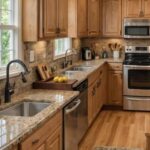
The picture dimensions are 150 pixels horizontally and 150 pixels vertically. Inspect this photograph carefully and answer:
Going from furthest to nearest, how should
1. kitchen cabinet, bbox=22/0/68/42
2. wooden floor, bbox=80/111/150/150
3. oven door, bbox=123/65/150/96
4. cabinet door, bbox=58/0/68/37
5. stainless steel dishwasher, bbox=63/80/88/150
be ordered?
oven door, bbox=123/65/150/96
wooden floor, bbox=80/111/150/150
cabinet door, bbox=58/0/68/37
kitchen cabinet, bbox=22/0/68/42
stainless steel dishwasher, bbox=63/80/88/150

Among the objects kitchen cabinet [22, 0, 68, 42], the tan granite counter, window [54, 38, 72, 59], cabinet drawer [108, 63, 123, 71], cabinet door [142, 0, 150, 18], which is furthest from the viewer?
cabinet door [142, 0, 150, 18]

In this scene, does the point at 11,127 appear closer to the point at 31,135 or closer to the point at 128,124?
the point at 31,135

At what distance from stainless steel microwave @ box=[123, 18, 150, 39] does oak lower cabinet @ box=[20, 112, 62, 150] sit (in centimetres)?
420

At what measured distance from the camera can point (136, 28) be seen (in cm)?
691

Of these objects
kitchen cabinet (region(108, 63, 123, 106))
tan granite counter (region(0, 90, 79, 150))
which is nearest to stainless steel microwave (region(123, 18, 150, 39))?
kitchen cabinet (region(108, 63, 123, 106))

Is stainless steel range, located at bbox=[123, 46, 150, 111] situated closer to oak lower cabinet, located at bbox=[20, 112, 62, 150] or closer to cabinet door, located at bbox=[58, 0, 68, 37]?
cabinet door, located at bbox=[58, 0, 68, 37]

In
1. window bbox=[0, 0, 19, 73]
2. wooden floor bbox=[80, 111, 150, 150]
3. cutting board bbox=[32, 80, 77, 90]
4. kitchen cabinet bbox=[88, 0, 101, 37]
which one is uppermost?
kitchen cabinet bbox=[88, 0, 101, 37]

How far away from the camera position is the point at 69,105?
3.48 metres

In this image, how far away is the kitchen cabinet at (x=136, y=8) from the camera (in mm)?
6848

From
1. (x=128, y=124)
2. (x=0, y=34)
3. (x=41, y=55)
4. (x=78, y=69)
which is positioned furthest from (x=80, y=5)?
(x=0, y=34)

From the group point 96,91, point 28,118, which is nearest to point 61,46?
point 96,91

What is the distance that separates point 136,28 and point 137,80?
3.65ft

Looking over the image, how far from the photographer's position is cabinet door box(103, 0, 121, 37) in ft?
23.1

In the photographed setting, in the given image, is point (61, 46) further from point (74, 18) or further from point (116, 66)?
point (116, 66)
